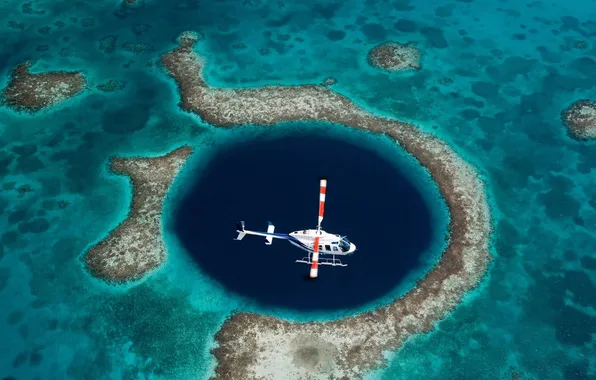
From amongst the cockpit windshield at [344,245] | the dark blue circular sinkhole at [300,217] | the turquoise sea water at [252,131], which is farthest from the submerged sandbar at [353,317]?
the cockpit windshield at [344,245]

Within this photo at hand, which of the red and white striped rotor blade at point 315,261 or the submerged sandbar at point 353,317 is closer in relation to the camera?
the submerged sandbar at point 353,317

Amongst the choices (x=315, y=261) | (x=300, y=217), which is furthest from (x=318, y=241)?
(x=300, y=217)

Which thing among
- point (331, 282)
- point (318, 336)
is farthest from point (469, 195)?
point (318, 336)

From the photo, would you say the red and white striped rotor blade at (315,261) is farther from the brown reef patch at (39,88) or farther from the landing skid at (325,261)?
the brown reef patch at (39,88)

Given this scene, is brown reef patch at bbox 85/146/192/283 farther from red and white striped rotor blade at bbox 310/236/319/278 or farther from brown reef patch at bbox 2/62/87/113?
red and white striped rotor blade at bbox 310/236/319/278

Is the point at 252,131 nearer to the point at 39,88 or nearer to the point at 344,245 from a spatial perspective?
the point at 344,245

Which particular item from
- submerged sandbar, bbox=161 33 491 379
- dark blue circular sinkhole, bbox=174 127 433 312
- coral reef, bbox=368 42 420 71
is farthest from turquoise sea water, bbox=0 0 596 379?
dark blue circular sinkhole, bbox=174 127 433 312
